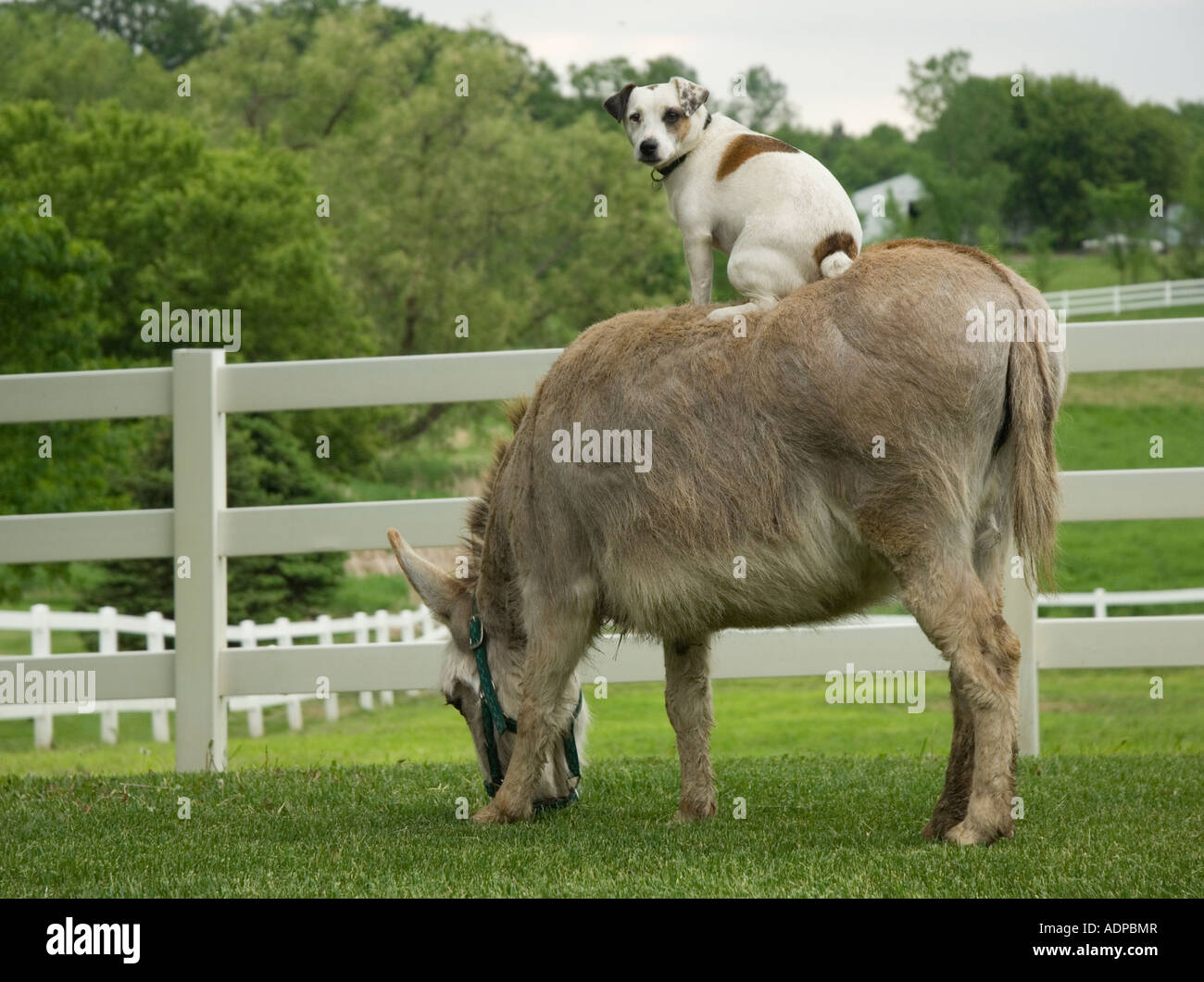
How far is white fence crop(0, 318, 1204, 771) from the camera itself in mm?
6137

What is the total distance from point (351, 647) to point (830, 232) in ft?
10.6

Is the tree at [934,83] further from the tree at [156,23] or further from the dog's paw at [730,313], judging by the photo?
the dog's paw at [730,313]

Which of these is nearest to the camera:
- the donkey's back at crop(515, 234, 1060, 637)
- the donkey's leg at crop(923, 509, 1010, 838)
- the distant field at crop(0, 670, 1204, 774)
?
the donkey's back at crop(515, 234, 1060, 637)

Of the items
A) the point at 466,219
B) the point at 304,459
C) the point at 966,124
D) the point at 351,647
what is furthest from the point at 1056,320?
the point at 966,124

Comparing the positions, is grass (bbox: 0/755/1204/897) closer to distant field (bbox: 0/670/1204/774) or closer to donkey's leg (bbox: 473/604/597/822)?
donkey's leg (bbox: 473/604/597/822)

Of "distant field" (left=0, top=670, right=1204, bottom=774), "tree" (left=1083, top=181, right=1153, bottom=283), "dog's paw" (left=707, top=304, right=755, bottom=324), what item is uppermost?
"tree" (left=1083, top=181, right=1153, bottom=283)

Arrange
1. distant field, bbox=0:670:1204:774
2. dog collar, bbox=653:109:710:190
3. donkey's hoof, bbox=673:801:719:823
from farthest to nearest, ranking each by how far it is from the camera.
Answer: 1. distant field, bbox=0:670:1204:774
2. donkey's hoof, bbox=673:801:719:823
3. dog collar, bbox=653:109:710:190

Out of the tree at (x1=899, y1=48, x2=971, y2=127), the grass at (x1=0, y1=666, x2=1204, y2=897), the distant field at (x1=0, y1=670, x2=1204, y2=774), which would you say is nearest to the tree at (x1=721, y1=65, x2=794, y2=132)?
the tree at (x1=899, y1=48, x2=971, y2=127)

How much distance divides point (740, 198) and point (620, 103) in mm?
568

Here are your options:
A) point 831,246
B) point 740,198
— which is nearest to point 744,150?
point 740,198

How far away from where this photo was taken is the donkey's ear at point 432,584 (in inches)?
199

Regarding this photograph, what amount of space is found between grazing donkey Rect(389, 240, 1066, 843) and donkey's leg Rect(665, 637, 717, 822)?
241 mm

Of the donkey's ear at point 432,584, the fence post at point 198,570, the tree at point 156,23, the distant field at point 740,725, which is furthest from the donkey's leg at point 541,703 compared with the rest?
the tree at point 156,23

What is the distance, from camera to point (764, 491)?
3.96 meters
